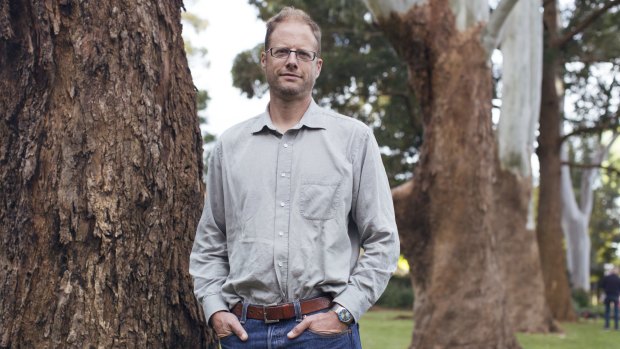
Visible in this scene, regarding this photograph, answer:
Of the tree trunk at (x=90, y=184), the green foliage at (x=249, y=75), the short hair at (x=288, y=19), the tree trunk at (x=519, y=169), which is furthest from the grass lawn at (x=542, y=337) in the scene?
the short hair at (x=288, y=19)

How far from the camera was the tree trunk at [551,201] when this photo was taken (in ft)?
64.2

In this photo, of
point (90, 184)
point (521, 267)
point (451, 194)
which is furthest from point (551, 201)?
point (90, 184)

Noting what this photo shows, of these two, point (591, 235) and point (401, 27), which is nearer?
point (401, 27)

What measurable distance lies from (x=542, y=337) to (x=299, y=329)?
13.2m

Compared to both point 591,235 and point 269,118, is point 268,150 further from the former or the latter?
point 591,235

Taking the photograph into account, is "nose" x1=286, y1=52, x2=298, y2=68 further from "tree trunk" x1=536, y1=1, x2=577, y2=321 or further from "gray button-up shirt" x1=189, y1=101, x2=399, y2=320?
"tree trunk" x1=536, y1=1, x2=577, y2=321

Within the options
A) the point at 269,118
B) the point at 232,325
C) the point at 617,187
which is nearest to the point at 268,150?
the point at 269,118

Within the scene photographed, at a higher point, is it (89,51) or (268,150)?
(89,51)

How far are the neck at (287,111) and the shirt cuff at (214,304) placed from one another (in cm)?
65

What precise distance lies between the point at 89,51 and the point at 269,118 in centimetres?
99

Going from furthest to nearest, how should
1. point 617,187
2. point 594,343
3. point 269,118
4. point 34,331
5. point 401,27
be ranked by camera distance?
point 617,187 < point 594,343 < point 401,27 < point 34,331 < point 269,118

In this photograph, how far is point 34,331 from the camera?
3.55 m

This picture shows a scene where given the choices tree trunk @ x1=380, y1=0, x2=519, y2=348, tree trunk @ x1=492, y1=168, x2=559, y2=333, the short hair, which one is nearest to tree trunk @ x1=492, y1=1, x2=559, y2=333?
tree trunk @ x1=492, y1=168, x2=559, y2=333

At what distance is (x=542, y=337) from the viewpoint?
15.2 metres
